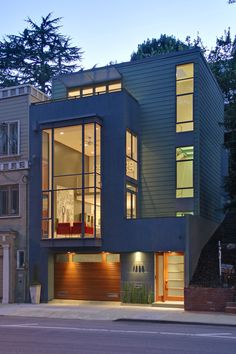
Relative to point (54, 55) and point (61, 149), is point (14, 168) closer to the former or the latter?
point (61, 149)

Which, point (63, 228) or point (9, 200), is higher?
point (9, 200)

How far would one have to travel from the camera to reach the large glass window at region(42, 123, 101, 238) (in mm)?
23328

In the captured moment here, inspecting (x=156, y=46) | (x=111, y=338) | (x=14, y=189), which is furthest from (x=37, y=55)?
(x=111, y=338)

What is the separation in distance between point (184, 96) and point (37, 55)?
2337 cm

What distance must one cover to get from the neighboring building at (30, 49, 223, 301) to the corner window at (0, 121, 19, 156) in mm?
1103

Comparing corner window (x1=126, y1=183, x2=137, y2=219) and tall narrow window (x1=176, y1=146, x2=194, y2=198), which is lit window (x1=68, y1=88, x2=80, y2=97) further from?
tall narrow window (x1=176, y1=146, x2=194, y2=198)

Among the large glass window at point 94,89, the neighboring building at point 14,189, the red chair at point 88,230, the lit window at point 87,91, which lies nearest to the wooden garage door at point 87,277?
the red chair at point 88,230

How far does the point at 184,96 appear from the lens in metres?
24.9

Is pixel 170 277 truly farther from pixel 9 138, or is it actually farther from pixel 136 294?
pixel 9 138

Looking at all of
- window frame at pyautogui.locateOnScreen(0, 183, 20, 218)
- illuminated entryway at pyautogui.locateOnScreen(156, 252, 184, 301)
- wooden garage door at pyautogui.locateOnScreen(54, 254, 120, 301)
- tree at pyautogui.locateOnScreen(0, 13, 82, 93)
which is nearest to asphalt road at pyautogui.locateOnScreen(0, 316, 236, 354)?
illuminated entryway at pyautogui.locateOnScreen(156, 252, 184, 301)

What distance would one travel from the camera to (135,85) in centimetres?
2592

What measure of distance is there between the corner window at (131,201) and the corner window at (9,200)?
527 centimetres

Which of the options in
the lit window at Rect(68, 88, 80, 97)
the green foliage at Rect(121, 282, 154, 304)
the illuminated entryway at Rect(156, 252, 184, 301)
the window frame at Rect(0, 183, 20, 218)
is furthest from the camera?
the lit window at Rect(68, 88, 80, 97)

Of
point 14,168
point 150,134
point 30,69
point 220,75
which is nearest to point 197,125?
point 150,134
